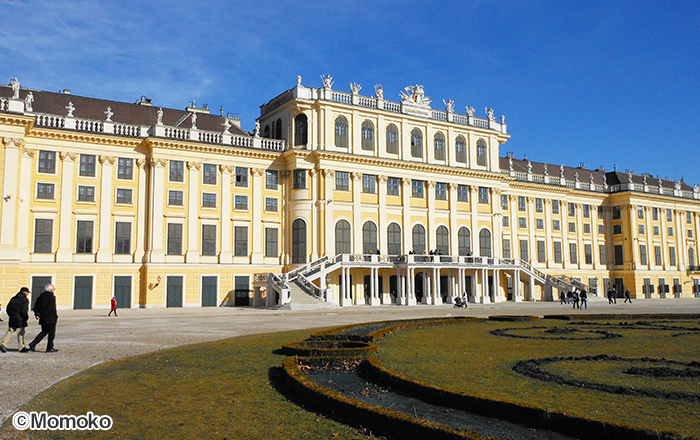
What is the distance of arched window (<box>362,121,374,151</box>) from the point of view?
54.8 metres

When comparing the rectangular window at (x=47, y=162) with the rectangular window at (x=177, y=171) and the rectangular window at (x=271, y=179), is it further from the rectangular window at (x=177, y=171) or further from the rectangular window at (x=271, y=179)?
the rectangular window at (x=271, y=179)

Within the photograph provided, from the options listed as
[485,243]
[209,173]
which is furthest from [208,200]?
[485,243]

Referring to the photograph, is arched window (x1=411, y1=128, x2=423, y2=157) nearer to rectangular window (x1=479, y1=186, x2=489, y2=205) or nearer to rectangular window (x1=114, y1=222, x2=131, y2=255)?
rectangular window (x1=479, y1=186, x2=489, y2=205)

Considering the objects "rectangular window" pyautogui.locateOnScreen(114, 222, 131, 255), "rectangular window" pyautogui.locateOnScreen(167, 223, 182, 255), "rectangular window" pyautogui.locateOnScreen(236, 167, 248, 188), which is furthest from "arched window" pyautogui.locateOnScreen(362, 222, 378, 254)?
"rectangular window" pyautogui.locateOnScreen(114, 222, 131, 255)

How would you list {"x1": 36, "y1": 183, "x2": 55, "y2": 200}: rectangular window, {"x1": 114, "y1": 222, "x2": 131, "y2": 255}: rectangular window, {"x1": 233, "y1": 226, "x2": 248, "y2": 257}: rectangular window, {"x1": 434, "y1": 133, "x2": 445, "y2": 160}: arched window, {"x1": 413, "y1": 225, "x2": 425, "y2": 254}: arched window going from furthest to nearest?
{"x1": 434, "y1": 133, "x2": 445, "y2": 160}: arched window < {"x1": 413, "y1": 225, "x2": 425, "y2": 254}: arched window < {"x1": 233, "y1": 226, "x2": 248, "y2": 257}: rectangular window < {"x1": 114, "y1": 222, "x2": 131, "y2": 255}: rectangular window < {"x1": 36, "y1": 183, "x2": 55, "y2": 200}: rectangular window

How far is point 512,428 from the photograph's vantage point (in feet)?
25.3

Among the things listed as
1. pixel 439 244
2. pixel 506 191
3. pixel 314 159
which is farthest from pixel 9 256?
pixel 506 191

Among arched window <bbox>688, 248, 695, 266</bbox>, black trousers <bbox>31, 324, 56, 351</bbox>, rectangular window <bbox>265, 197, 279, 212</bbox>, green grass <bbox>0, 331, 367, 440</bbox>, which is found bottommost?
green grass <bbox>0, 331, 367, 440</bbox>

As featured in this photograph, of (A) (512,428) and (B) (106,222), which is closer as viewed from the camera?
(A) (512,428)

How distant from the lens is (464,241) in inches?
2318

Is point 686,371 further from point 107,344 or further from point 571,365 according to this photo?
point 107,344

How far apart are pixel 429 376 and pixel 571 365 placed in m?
3.75

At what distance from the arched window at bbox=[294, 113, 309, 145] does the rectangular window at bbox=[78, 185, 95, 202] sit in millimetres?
17872

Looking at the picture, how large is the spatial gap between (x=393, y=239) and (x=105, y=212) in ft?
83.7
